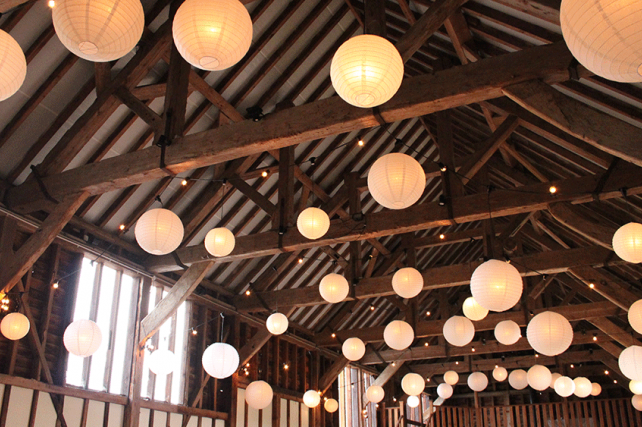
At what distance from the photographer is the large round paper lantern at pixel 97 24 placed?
9.27ft

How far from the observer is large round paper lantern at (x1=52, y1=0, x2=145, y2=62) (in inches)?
111

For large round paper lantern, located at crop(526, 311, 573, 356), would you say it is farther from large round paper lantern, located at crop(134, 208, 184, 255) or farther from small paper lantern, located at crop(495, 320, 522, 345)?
large round paper lantern, located at crop(134, 208, 184, 255)

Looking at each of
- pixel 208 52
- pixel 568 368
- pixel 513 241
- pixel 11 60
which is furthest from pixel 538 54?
pixel 568 368

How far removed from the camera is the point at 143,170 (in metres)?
5.27

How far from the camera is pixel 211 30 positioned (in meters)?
3.07

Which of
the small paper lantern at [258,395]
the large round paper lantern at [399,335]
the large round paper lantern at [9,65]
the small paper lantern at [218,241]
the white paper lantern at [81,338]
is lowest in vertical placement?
the small paper lantern at [258,395]

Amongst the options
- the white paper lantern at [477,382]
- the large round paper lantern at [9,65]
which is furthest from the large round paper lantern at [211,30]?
the white paper lantern at [477,382]

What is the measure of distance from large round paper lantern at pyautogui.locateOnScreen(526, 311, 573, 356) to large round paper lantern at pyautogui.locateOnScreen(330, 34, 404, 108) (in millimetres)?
3836

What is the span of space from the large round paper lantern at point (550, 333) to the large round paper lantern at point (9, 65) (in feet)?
17.3

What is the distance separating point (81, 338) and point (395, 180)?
364cm

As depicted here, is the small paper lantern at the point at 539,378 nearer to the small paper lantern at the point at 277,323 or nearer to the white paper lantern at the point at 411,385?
the white paper lantern at the point at 411,385

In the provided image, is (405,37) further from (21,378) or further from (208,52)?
(21,378)

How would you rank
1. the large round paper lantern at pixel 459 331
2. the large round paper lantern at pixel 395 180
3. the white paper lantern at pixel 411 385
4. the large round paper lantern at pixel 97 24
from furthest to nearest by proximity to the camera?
1. the white paper lantern at pixel 411 385
2. the large round paper lantern at pixel 459 331
3. the large round paper lantern at pixel 395 180
4. the large round paper lantern at pixel 97 24

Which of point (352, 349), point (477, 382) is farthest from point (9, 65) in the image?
Result: point (477, 382)
